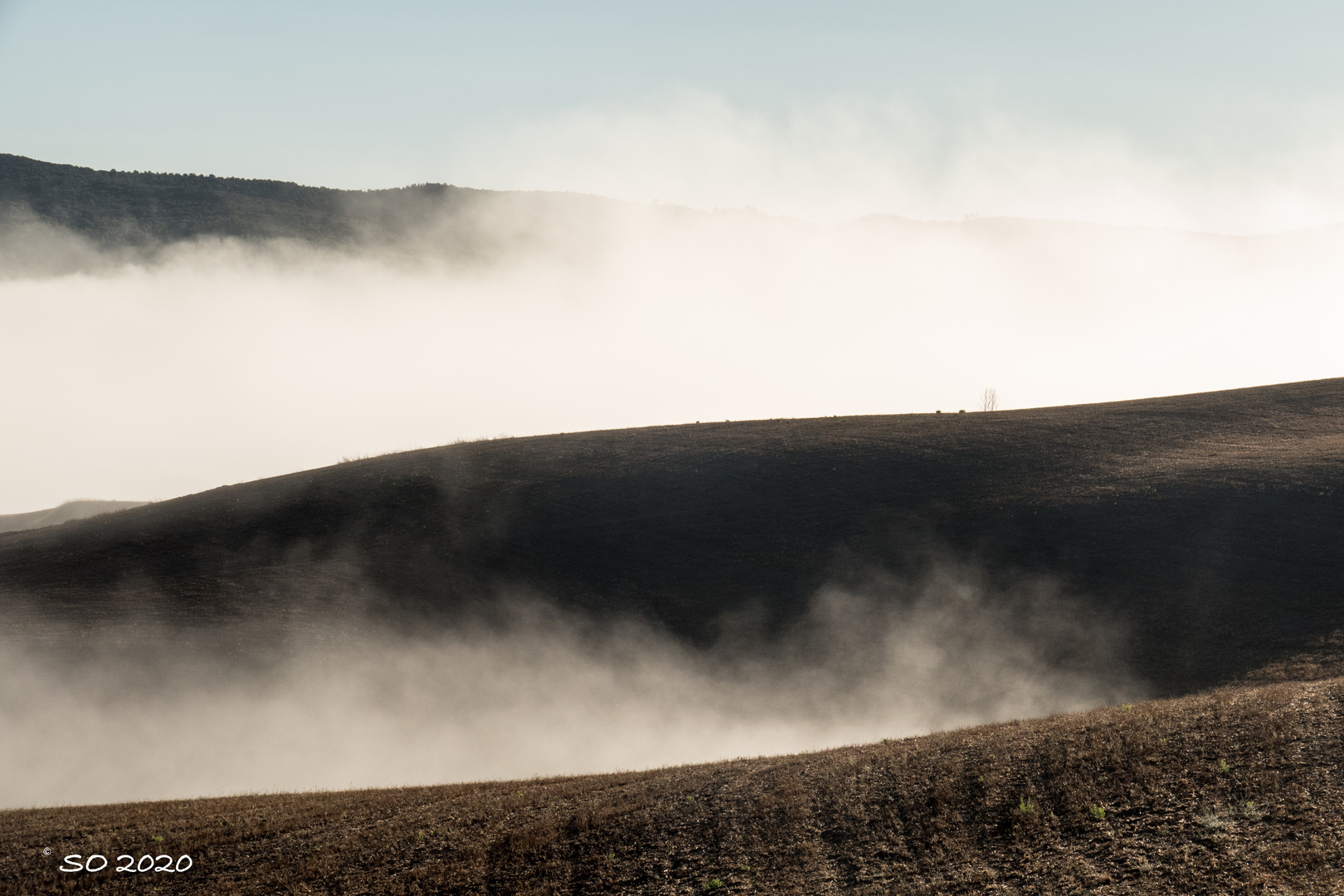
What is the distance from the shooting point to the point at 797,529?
41844mm

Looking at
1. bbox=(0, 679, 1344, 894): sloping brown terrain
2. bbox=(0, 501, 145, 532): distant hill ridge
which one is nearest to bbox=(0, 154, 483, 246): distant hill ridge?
bbox=(0, 501, 145, 532): distant hill ridge

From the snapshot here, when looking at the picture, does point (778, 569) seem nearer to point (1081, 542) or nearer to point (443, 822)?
point (1081, 542)

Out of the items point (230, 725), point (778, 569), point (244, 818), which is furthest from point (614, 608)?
point (244, 818)

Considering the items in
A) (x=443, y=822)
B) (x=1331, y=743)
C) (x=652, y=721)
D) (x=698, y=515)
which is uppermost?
(x=698, y=515)

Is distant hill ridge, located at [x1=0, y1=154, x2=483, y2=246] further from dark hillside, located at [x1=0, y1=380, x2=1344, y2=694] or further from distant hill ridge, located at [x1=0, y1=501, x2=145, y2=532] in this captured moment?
dark hillside, located at [x1=0, y1=380, x2=1344, y2=694]

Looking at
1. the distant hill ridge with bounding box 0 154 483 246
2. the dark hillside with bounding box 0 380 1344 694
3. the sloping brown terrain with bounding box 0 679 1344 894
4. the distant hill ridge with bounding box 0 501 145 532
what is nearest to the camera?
the sloping brown terrain with bounding box 0 679 1344 894

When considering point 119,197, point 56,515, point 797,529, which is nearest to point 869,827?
point 797,529

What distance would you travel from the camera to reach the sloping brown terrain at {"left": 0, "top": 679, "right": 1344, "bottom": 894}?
12.9 meters

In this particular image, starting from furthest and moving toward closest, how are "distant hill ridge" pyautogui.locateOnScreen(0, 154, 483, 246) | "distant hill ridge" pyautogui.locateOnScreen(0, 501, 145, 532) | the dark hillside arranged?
"distant hill ridge" pyautogui.locateOnScreen(0, 154, 483, 246) < "distant hill ridge" pyautogui.locateOnScreen(0, 501, 145, 532) < the dark hillside

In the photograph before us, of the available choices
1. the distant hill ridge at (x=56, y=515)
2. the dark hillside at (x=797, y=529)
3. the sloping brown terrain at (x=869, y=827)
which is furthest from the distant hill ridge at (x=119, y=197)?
the sloping brown terrain at (x=869, y=827)

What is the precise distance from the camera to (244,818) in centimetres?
1862

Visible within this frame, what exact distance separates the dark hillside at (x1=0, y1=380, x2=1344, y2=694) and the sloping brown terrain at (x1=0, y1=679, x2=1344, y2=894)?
13.3 m

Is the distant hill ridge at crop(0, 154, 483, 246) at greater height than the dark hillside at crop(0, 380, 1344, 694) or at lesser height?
greater

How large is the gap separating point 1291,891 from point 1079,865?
2.68m
